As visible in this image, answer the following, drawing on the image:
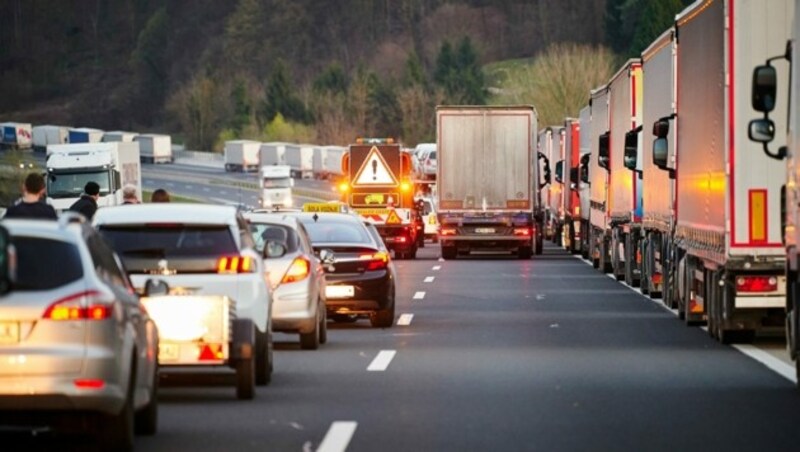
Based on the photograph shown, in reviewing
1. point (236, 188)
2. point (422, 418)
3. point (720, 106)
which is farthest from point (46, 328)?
point (236, 188)

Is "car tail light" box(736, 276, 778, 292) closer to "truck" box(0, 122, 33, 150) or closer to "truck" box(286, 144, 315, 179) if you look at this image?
"truck" box(286, 144, 315, 179)

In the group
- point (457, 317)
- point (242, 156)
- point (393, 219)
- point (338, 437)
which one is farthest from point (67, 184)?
point (242, 156)

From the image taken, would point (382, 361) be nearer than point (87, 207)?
Yes

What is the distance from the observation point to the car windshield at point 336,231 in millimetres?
27750

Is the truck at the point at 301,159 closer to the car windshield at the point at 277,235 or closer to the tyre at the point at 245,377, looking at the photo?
the car windshield at the point at 277,235

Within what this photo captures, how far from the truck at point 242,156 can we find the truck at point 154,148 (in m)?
5.90

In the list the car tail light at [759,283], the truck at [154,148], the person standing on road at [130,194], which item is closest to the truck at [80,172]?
the person standing on road at [130,194]

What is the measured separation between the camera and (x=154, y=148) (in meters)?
191

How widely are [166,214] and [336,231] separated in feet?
33.5

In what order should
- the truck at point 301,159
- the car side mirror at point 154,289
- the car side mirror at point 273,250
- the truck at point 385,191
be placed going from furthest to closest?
the truck at point 301,159
the truck at point 385,191
the car side mirror at point 273,250
the car side mirror at point 154,289

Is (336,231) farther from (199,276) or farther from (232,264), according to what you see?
(199,276)

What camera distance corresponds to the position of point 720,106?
23.5 m

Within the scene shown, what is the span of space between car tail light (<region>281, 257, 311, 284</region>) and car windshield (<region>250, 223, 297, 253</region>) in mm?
236

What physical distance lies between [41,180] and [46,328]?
32.0ft
